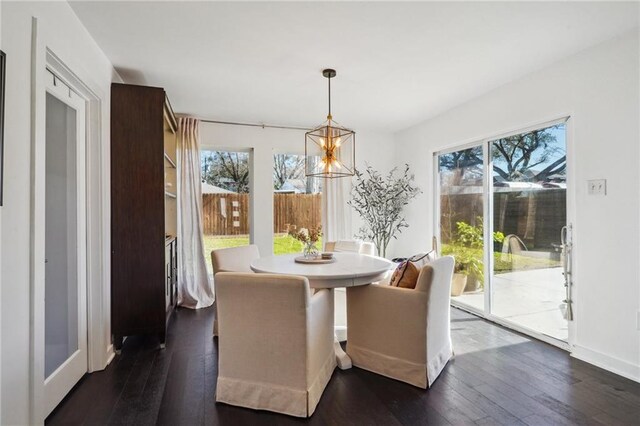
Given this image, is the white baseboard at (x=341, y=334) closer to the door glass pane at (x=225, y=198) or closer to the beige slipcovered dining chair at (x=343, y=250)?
the beige slipcovered dining chair at (x=343, y=250)

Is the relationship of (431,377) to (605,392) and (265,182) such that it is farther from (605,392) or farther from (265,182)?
(265,182)

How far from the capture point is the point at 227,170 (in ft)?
15.3

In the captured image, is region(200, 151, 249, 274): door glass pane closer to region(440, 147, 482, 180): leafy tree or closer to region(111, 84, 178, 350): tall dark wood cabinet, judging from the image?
region(111, 84, 178, 350): tall dark wood cabinet

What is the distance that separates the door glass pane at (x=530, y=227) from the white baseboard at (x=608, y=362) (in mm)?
284

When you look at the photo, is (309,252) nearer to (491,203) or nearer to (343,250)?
(343,250)

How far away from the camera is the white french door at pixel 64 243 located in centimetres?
201

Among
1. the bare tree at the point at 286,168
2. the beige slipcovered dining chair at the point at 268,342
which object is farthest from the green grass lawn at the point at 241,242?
the beige slipcovered dining chair at the point at 268,342

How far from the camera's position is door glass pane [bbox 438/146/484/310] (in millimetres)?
3797

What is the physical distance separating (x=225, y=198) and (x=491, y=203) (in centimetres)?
332

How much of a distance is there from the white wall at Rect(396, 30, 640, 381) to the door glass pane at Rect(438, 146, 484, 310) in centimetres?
97

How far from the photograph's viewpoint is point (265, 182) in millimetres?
4605

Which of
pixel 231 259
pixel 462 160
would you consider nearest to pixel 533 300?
pixel 462 160

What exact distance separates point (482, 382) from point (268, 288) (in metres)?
1.61

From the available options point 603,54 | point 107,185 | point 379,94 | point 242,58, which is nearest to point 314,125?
point 379,94
